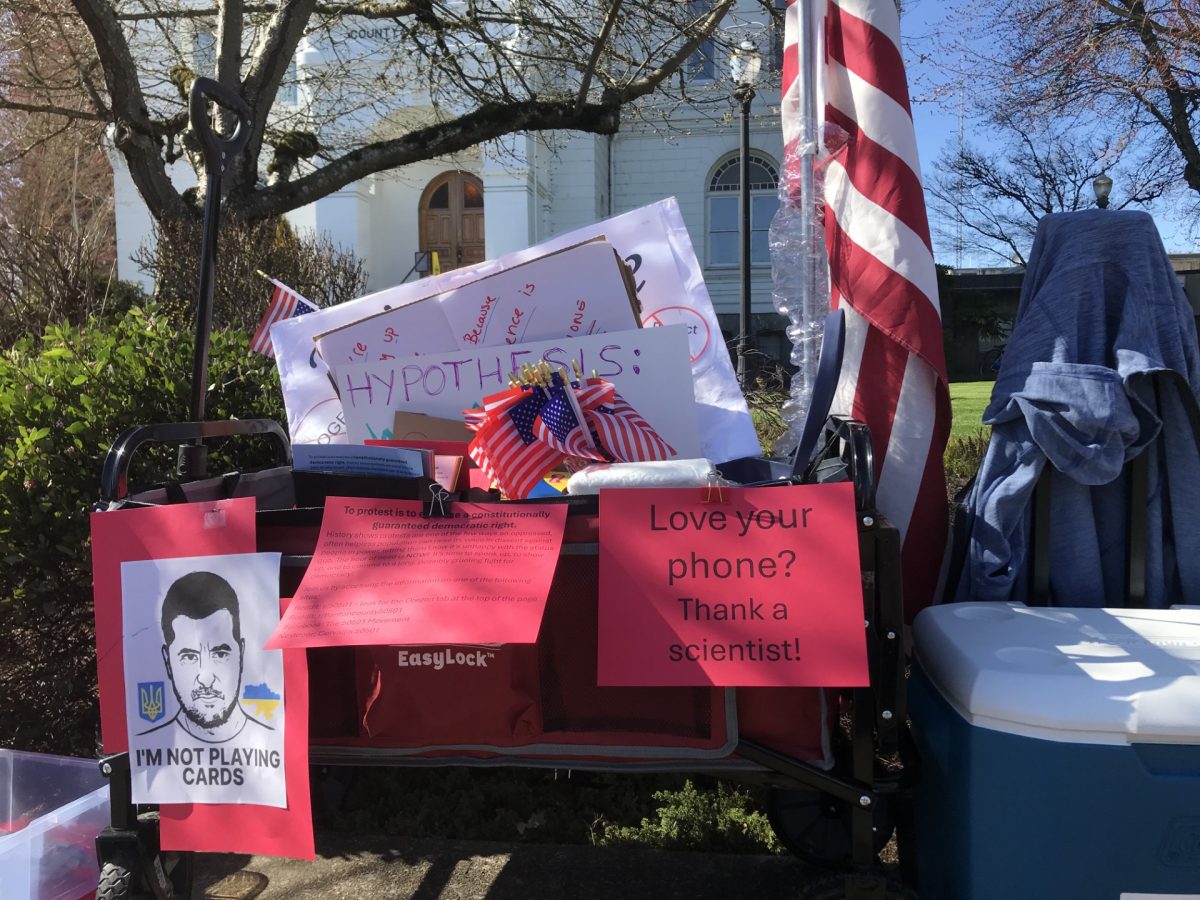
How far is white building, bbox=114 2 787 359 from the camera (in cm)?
1853

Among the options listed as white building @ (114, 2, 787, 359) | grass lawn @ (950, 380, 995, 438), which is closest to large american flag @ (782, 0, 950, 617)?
grass lawn @ (950, 380, 995, 438)

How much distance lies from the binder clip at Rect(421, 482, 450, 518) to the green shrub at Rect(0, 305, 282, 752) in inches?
63.4

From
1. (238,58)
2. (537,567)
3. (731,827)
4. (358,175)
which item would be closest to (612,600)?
(537,567)

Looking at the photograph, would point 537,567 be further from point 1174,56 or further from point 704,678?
point 1174,56

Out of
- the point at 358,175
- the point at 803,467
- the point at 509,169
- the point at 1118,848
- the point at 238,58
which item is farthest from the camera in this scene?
the point at 509,169

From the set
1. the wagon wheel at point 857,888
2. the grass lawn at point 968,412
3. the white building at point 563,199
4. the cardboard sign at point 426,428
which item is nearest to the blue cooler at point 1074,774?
the wagon wheel at point 857,888

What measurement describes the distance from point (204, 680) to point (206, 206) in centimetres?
114

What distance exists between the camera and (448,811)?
2836 millimetres

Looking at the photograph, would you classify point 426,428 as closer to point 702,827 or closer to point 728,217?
point 702,827

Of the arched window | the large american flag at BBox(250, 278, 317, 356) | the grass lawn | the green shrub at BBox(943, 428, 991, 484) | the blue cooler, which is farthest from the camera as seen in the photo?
the arched window

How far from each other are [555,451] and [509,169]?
16516 millimetres

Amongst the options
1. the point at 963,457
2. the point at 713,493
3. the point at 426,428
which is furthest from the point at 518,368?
the point at 963,457

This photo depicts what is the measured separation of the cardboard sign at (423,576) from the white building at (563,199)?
16.9 metres

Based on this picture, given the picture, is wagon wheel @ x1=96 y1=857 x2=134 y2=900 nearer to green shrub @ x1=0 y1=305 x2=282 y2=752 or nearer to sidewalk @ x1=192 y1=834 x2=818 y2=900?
sidewalk @ x1=192 y1=834 x2=818 y2=900
